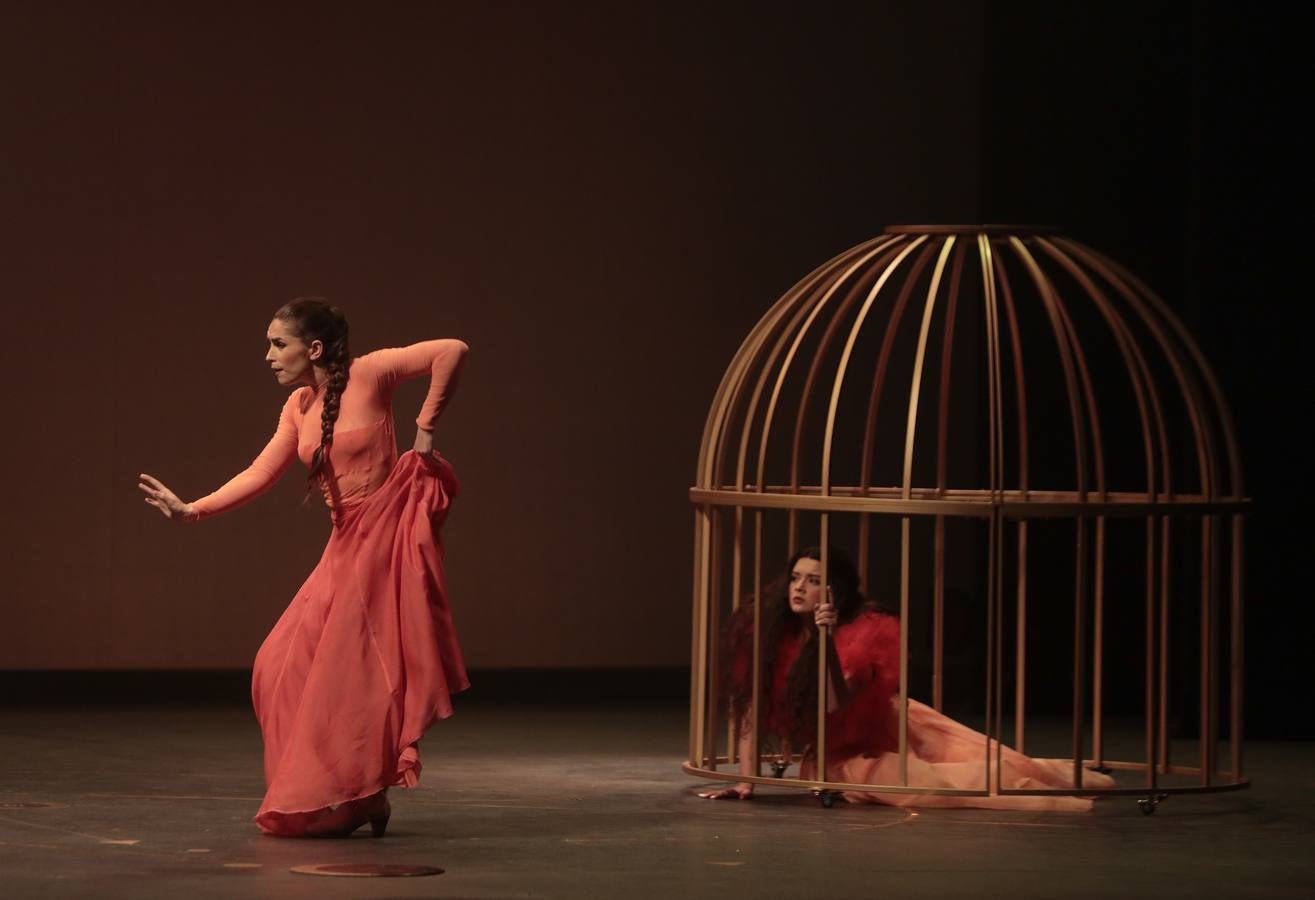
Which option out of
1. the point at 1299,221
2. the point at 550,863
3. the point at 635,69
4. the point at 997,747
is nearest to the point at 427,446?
the point at 550,863

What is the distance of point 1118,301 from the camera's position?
30.2 ft

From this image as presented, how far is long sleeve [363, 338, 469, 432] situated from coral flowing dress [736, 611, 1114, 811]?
117 cm

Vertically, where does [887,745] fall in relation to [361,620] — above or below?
below

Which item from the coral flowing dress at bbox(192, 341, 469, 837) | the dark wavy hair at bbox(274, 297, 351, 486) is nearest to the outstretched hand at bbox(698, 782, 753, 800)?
the coral flowing dress at bbox(192, 341, 469, 837)

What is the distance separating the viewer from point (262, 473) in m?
5.80

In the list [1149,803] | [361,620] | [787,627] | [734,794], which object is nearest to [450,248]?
[787,627]

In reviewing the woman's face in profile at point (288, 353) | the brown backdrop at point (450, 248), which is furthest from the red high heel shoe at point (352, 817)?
the brown backdrop at point (450, 248)

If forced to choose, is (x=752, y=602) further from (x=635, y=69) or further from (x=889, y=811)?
(x=635, y=69)

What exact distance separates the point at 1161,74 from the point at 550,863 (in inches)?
180

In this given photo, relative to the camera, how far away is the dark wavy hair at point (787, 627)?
20.7ft

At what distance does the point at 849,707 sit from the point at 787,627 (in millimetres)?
272

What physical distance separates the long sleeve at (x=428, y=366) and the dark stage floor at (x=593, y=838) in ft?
3.18

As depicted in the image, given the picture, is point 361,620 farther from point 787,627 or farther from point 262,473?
point 787,627

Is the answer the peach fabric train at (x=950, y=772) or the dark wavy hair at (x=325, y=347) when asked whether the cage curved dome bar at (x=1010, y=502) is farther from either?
the dark wavy hair at (x=325, y=347)
